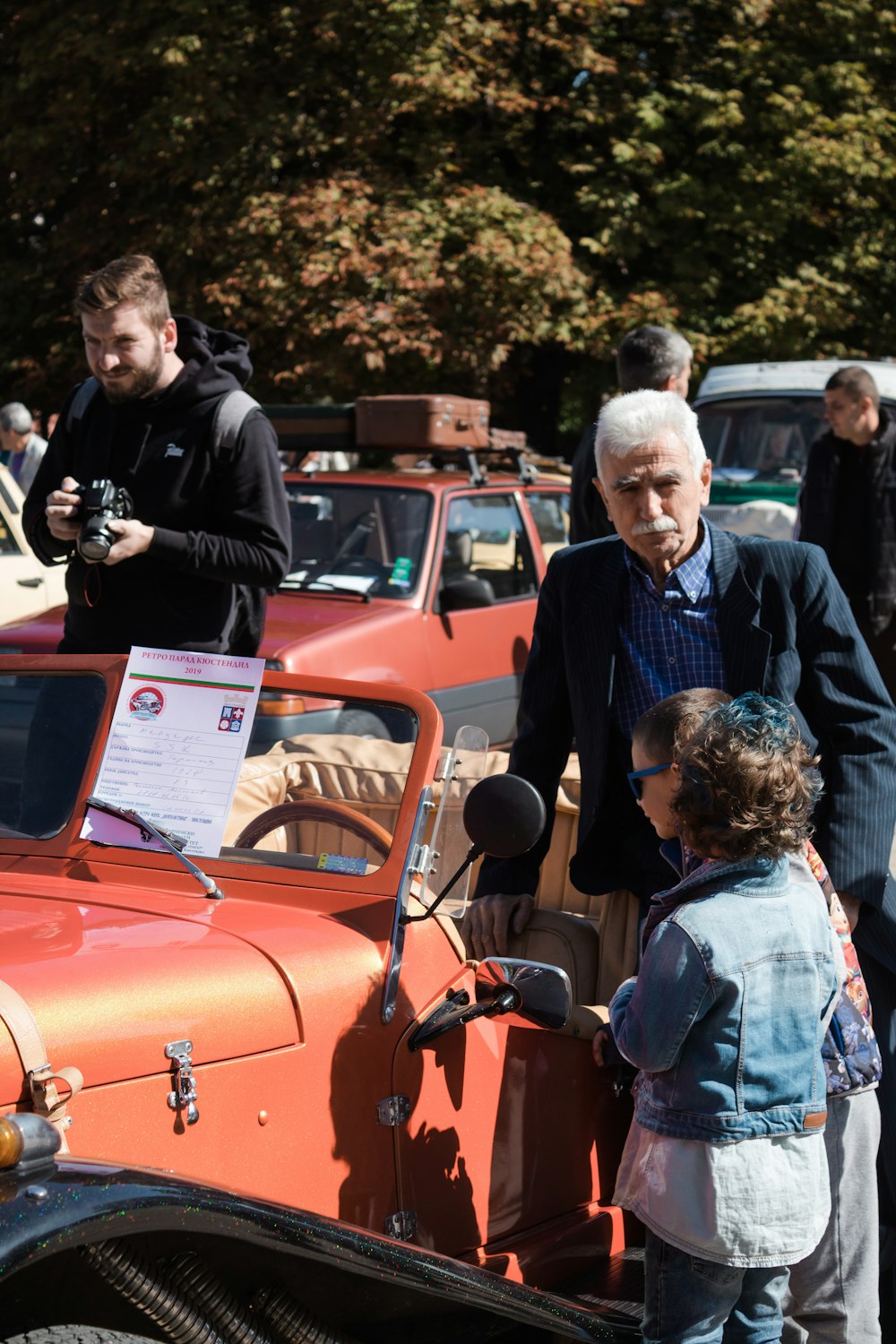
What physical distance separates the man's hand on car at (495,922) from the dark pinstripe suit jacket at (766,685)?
4 cm

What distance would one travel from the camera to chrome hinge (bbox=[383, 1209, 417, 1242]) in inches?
103

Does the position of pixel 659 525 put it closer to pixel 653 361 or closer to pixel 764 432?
pixel 653 361

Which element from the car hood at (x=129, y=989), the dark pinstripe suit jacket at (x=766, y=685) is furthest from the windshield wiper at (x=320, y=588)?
the car hood at (x=129, y=989)

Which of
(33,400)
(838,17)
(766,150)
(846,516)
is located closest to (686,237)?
(766,150)

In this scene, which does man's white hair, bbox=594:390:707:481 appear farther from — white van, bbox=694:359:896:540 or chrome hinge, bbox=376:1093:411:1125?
white van, bbox=694:359:896:540

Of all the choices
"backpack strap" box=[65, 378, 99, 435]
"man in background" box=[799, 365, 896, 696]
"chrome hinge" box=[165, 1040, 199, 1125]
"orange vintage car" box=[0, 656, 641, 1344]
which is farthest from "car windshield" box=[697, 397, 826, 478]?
"chrome hinge" box=[165, 1040, 199, 1125]

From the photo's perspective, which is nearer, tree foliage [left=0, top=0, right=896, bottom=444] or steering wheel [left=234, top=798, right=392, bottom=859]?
steering wheel [left=234, top=798, right=392, bottom=859]

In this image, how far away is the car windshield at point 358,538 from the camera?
7684mm

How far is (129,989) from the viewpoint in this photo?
231 cm

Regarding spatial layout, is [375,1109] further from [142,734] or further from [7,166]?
[7,166]

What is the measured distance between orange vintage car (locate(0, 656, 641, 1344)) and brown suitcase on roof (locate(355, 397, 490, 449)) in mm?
5158

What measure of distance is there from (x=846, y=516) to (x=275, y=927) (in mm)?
5269

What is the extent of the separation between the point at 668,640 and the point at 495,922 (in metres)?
0.71

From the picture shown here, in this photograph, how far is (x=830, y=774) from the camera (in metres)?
3.00
